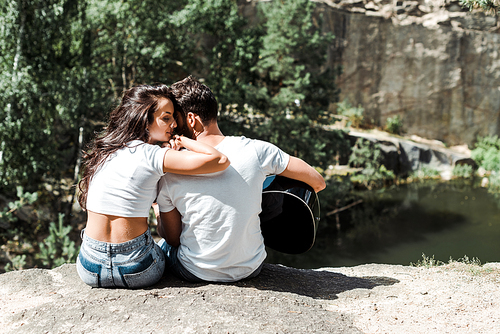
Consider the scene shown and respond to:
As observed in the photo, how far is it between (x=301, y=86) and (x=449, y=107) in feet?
33.3

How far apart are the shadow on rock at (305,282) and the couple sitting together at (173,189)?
96 millimetres

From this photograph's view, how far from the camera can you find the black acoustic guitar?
2465 millimetres

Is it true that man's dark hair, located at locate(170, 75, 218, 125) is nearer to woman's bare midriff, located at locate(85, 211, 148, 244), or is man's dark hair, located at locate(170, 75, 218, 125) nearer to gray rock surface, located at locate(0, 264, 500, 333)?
woman's bare midriff, located at locate(85, 211, 148, 244)

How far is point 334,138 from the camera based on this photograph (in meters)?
10.1

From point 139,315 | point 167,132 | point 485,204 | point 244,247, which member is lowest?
point 485,204

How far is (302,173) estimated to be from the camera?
233 centimetres

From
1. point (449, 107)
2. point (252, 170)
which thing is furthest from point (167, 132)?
point (449, 107)

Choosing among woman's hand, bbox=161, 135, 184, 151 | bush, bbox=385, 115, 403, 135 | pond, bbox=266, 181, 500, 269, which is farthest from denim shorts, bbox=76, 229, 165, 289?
bush, bbox=385, 115, 403, 135

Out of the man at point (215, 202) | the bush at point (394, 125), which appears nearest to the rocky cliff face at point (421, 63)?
the bush at point (394, 125)

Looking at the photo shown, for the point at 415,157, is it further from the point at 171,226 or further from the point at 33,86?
the point at 171,226

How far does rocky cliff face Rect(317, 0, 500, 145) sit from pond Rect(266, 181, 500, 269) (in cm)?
500

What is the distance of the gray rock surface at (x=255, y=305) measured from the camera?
190cm

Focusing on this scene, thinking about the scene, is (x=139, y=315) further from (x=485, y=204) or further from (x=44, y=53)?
(x=485, y=204)

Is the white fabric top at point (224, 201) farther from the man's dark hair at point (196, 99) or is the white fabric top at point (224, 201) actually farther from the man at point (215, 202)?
the man's dark hair at point (196, 99)
